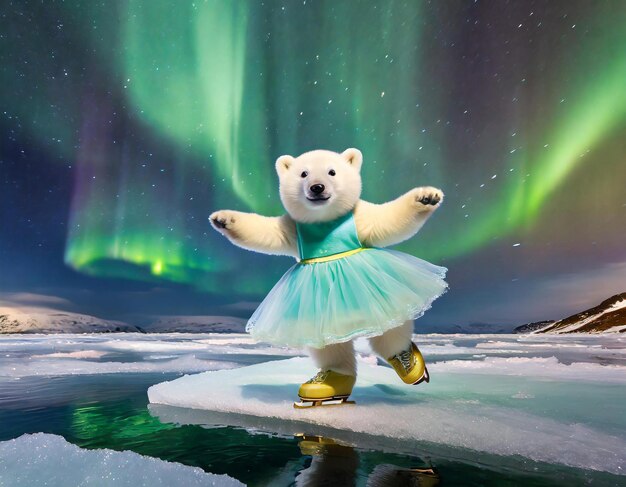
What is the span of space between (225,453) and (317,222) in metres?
1.37

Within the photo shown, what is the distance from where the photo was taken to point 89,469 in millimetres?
1179

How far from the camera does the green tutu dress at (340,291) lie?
81.7 inches

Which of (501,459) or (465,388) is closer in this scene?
(501,459)

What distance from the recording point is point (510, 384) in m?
2.81

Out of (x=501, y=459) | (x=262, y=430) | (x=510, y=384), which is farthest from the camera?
(x=510, y=384)

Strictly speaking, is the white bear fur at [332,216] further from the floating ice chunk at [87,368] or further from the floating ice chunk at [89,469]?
the floating ice chunk at [87,368]

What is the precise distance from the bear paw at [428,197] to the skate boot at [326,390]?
1078 mm

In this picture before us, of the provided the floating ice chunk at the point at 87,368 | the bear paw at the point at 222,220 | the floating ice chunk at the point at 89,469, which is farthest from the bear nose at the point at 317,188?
the floating ice chunk at the point at 87,368

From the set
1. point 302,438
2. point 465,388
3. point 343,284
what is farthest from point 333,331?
point 465,388

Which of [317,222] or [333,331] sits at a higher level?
[317,222]

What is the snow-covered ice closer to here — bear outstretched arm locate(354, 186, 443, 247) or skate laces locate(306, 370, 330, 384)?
skate laces locate(306, 370, 330, 384)

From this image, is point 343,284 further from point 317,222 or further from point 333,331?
point 317,222

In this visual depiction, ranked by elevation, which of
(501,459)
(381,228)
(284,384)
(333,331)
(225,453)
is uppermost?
(381,228)

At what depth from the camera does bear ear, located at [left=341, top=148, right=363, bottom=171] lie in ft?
8.68
